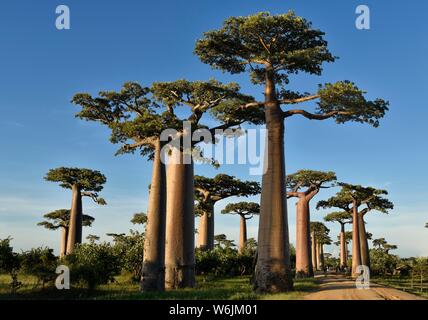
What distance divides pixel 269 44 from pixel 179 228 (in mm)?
9730

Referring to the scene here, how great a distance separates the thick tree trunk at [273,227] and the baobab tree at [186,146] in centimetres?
449

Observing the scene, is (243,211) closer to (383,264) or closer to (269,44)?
(383,264)

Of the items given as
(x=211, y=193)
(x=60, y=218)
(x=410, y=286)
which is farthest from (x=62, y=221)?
(x=410, y=286)

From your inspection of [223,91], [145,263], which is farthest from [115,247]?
[223,91]

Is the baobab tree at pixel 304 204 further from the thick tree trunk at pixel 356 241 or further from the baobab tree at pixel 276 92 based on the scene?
the baobab tree at pixel 276 92

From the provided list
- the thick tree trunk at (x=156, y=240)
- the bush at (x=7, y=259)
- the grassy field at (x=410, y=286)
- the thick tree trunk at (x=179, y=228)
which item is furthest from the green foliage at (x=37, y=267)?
the grassy field at (x=410, y=286)

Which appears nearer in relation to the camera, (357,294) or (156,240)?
(357,294)

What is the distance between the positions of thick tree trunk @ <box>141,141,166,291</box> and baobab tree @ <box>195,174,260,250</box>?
701 inches

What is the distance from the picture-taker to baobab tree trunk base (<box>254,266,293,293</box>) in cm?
1730

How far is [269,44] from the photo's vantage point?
20.0 m

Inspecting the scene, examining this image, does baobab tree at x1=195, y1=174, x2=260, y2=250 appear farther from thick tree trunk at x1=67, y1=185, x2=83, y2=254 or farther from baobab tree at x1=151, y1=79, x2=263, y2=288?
baobab tree at x1=151, y1=79, x2=263, y2=288

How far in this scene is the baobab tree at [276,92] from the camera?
17.7 metres

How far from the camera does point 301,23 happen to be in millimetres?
19219
